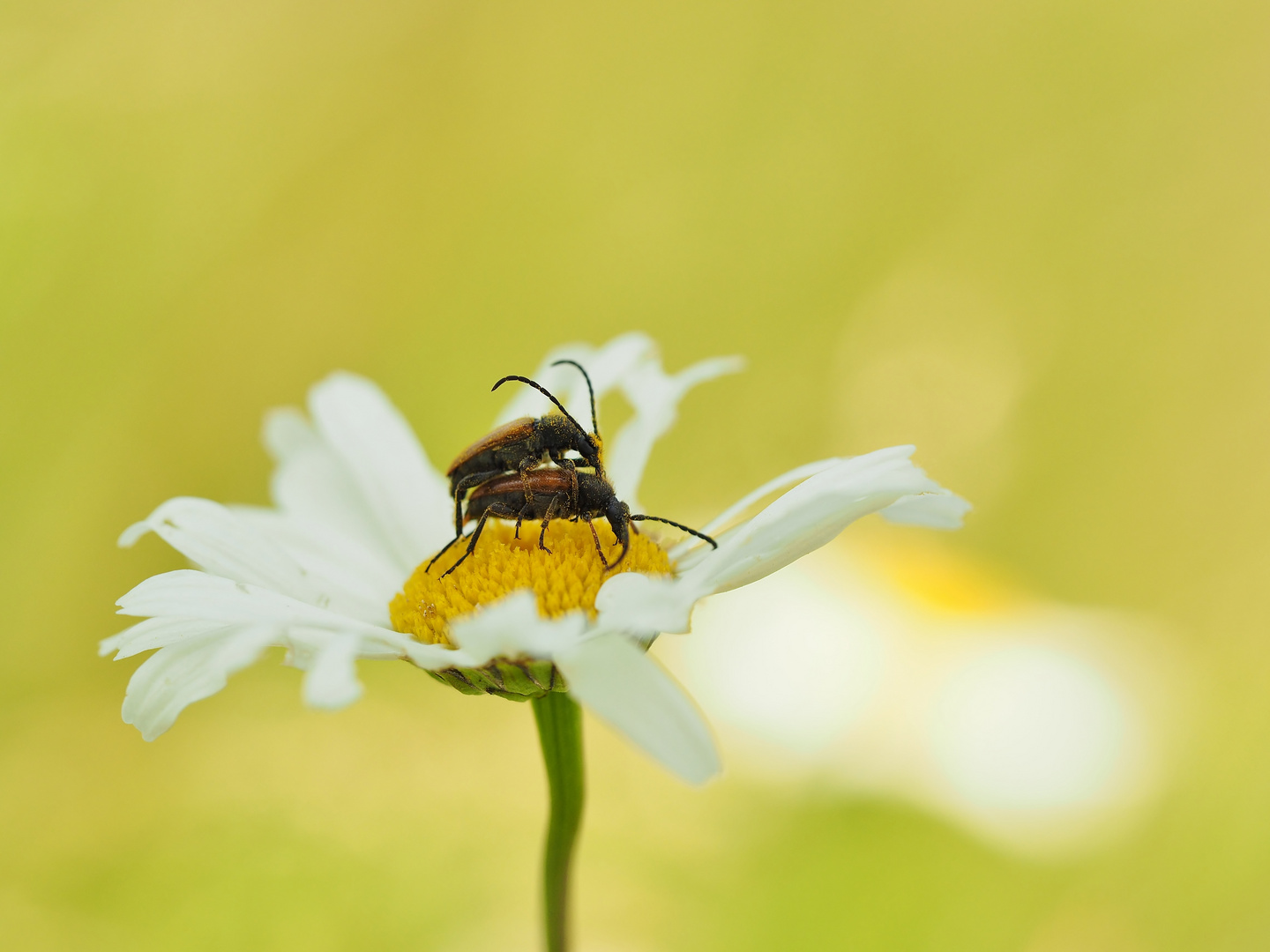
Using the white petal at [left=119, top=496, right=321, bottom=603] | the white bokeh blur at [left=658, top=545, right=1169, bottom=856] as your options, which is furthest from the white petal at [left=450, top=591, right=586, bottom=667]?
the white bokeh blur at [left=658, top=545, right=1169, bottom=856]

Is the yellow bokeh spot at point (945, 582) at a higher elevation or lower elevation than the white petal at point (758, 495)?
higher

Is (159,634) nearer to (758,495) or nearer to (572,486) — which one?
(572,486)

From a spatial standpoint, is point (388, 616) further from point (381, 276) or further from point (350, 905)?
point (381, 276)

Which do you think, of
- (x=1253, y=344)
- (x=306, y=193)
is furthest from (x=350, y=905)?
(x=1253, y=344)

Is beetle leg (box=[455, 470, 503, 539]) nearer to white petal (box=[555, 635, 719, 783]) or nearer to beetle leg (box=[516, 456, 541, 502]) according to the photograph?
beetle leg (box=[516, 456, 541, 502])

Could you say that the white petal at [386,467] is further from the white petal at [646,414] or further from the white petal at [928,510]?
the white petal at [928,510]

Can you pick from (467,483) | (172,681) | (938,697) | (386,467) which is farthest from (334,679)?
(938,697)

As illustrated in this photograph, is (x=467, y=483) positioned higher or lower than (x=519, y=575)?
higher

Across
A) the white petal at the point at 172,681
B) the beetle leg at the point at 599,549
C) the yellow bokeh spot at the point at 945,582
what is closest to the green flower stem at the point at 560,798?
the beetle leg at the point at 599,549
